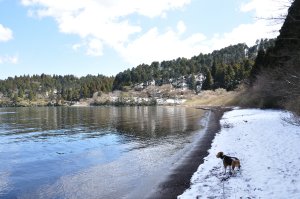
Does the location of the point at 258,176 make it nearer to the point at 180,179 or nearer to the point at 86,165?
the point at 180,179

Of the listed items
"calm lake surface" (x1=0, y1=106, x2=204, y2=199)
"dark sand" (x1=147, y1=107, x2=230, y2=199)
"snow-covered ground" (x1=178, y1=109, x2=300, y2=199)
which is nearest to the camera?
"snow-covered ground" (x1=178, y1=109, x2=300, y2=199)

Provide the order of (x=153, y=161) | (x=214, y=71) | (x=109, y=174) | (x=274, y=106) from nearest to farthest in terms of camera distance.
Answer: (x=109, y=174), (x=153, y=161), (x=274, y=106), (x=214, y=71)

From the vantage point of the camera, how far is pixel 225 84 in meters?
164

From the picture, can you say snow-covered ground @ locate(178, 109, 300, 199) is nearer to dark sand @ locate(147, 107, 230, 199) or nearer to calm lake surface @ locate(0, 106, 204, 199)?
dark sand @ locate(147, 107, 230, 199)

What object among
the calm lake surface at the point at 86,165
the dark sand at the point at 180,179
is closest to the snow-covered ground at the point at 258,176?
the dark sand at the point at 180,179

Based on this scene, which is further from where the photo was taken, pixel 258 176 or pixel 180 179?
pixel 180 179

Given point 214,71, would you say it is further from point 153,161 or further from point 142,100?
point 153,161

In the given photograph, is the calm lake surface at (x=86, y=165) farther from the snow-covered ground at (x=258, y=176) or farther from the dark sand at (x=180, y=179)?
the snow-covered ground at (x=258, y=176)

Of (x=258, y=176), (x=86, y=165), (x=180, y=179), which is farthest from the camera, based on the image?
(x=86, y=165)

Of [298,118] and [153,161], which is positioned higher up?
[298,118]

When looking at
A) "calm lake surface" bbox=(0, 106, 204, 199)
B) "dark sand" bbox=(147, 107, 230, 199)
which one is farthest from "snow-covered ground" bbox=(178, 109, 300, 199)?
"calm lake surface" bbox=(0, 106, 204, 199)

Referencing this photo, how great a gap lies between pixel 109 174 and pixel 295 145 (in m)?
12.5

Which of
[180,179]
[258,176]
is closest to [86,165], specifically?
[180,179]

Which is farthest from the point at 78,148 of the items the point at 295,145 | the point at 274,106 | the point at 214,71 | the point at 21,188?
the point at 214,71
